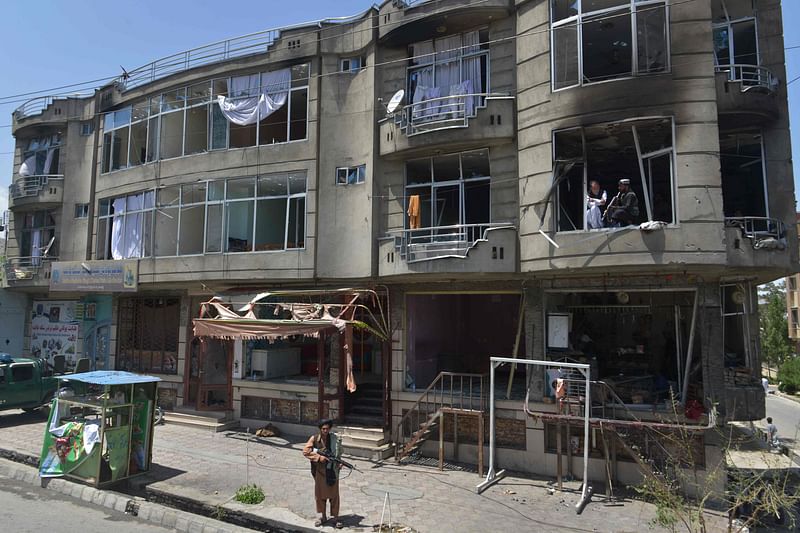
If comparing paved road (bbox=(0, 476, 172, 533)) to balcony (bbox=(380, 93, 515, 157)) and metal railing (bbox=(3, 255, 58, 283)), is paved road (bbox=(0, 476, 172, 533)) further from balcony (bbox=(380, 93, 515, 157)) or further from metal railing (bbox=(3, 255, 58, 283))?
metal railing (bbox=(3, 255, 58, 283))

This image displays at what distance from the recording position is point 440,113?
1384cm

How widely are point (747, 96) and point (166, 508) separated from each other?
558 inches

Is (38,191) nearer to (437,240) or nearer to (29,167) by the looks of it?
(29,167)

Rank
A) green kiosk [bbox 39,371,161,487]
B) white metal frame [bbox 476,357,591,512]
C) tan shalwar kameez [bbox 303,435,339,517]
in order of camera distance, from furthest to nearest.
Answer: green kiosk [bbox 39,371,161,487]
white metal frame [bbox 476,357,591,512]
tan shalwar kameez [bbox 303,435,339,517]

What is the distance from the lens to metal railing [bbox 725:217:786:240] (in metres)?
11.1

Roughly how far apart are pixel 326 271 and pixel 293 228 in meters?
2.15

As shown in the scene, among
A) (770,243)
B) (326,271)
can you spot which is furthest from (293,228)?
(770,243)

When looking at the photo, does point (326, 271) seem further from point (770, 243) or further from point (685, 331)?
point (770, 243)

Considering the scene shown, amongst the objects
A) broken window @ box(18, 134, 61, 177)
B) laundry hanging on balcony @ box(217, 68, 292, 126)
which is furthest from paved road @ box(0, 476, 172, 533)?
broken window @ box(18, 134, 61, 177)

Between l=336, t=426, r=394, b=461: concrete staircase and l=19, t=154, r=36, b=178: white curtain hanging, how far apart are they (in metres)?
18.9

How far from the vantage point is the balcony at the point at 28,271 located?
72.1 feet

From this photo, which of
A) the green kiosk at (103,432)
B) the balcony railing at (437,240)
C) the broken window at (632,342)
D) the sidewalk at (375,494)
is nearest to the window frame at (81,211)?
the sidewalk at (375,494)

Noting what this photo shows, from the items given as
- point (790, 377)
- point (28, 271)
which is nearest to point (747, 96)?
point (28, 271)

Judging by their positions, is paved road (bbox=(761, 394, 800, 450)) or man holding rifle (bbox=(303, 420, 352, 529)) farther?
paved road (bbox=(761, 394, 800, 450))
